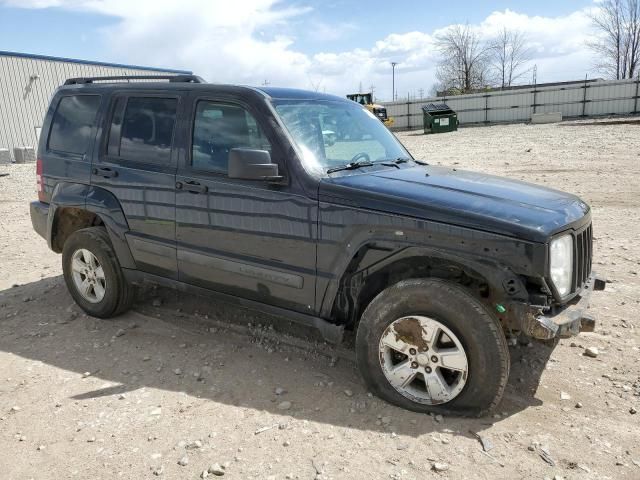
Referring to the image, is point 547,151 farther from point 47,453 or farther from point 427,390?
point 47,453

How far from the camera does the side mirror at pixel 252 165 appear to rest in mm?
Result: 3342

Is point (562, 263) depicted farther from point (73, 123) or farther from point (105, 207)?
point (73, 123)

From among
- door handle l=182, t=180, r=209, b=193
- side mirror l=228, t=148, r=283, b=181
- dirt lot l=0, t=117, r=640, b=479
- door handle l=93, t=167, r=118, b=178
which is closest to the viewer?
Answer: dirt lot l=0, t=117, r=640, b=479

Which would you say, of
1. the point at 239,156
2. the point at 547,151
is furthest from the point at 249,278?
the point at 547,151

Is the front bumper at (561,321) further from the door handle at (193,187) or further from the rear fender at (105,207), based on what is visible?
the rear fender at (105,207)

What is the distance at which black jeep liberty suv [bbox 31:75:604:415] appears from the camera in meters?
2.96

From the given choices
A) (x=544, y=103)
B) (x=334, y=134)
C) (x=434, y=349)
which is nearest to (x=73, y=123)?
(x=334, y=134)

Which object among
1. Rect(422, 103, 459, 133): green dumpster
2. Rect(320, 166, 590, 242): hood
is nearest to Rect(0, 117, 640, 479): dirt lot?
Rect(320, 166, 590, 242): hood

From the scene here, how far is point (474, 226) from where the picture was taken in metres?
2.89

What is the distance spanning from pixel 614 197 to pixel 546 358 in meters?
6.99

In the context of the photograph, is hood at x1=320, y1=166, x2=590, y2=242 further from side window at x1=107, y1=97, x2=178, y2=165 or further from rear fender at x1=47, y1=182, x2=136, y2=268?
rear fender at x1=47, y1=182, x2=136, y2=268

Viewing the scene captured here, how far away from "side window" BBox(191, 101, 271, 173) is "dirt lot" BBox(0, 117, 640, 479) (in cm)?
148

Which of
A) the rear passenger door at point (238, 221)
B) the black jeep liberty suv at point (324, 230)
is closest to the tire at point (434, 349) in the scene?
the black jeep liberty suv at point (324, 230)

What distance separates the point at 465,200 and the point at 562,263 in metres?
0.64
